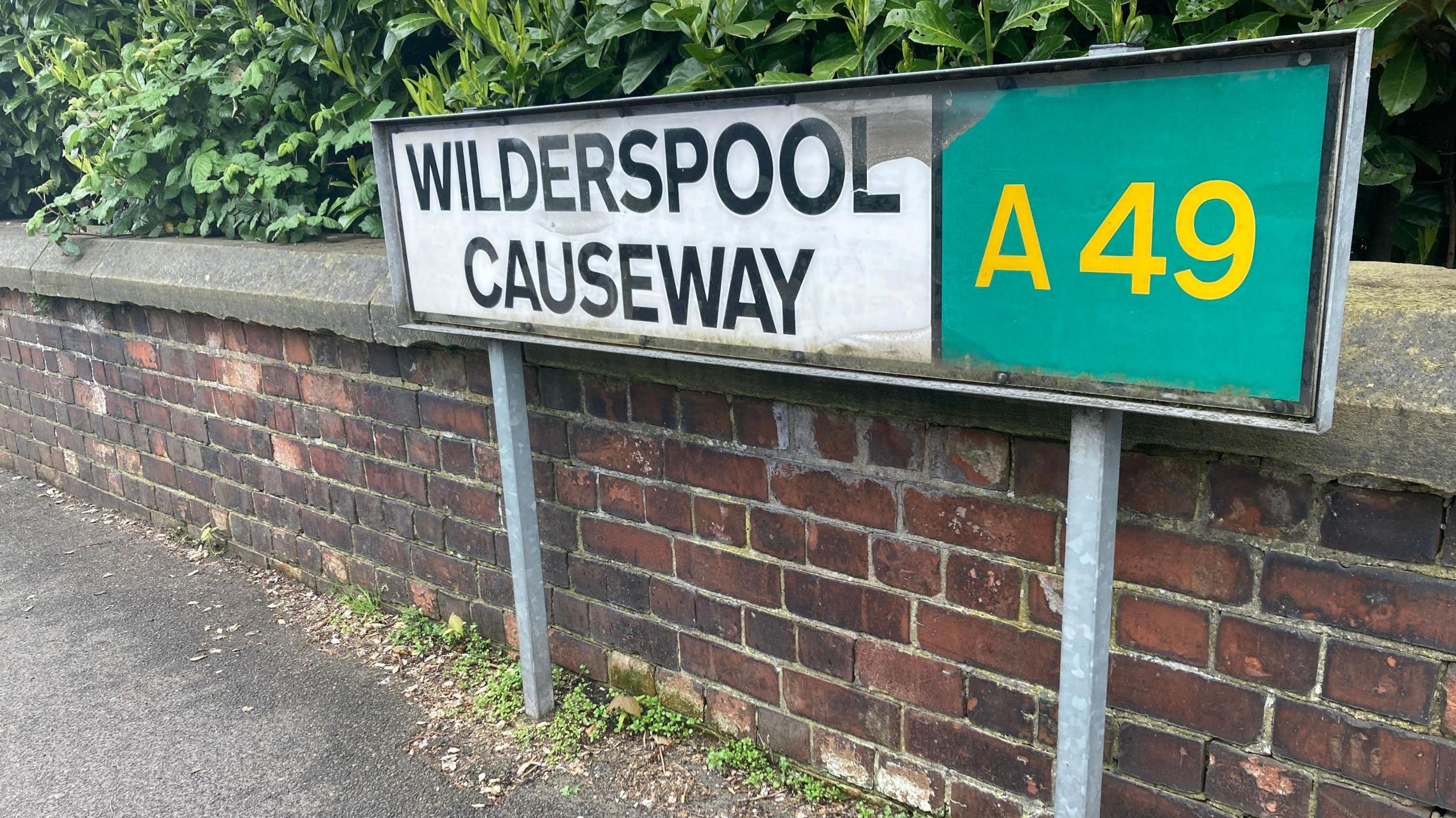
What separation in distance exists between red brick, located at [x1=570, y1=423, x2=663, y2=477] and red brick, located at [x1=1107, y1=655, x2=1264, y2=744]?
1.13 m

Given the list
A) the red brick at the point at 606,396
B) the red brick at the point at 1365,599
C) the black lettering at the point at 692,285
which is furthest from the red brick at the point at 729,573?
the red brick at the point at 1365,599

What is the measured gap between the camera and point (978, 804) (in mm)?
2105

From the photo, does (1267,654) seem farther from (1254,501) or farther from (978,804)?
(978,804)

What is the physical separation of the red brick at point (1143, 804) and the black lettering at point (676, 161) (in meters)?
1.34

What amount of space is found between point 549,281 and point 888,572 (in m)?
0.93

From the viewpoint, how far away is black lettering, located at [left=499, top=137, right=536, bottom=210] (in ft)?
6.84

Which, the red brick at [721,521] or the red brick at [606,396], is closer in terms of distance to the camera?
the red brick at [721,521]

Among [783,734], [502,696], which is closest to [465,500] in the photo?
[502,696]

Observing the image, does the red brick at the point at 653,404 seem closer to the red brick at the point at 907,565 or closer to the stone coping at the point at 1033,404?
the stone coping at the point at 1033,404

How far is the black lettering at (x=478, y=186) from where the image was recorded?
2.18 meters

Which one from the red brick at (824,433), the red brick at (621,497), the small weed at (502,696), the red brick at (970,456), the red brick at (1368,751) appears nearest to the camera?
the red brick at (1368,751)

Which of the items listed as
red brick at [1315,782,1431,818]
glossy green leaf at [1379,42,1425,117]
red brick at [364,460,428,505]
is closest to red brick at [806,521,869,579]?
red brick at [1315,782,1431,818]

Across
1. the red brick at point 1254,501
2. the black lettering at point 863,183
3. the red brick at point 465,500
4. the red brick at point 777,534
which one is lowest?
the red brick at point 465,500

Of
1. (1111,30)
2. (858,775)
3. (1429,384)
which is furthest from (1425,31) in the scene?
(858,775)
